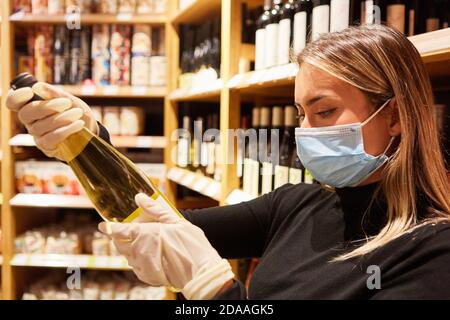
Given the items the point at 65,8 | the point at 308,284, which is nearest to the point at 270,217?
the point at 308,284

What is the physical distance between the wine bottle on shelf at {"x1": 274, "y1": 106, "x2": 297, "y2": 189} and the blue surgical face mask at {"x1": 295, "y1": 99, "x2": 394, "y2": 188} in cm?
52

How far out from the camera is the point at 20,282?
2.63 meters

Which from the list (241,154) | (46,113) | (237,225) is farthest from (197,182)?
(46,113)

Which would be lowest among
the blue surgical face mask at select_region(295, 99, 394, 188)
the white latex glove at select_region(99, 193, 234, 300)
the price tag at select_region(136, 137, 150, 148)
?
the white latex glove at select_region(99, 193, 234, 300)

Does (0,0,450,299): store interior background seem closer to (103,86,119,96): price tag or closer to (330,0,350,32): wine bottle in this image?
(103,86,119,96): price tag

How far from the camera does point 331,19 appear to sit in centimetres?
119

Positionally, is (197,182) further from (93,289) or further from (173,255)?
Answer: (173,255)

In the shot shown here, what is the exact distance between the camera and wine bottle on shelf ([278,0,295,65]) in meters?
1.41

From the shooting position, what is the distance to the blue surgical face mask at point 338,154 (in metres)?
0.91

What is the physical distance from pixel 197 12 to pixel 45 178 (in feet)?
4.23

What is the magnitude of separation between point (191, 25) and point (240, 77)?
1.13 meters

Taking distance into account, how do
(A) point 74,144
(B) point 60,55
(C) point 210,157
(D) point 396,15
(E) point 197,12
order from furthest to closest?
1. (B) point 60,55
2. (E) point 197,12
3. (C) point 210,157
4. (D) point 396,15
5. (A) point 74,144

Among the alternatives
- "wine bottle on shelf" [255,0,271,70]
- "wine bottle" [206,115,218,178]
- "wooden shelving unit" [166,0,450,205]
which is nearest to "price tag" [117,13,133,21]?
"wooden shelving unit" [166,0,450,205]

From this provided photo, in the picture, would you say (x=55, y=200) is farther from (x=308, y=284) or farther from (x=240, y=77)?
(x=308, y=284)
